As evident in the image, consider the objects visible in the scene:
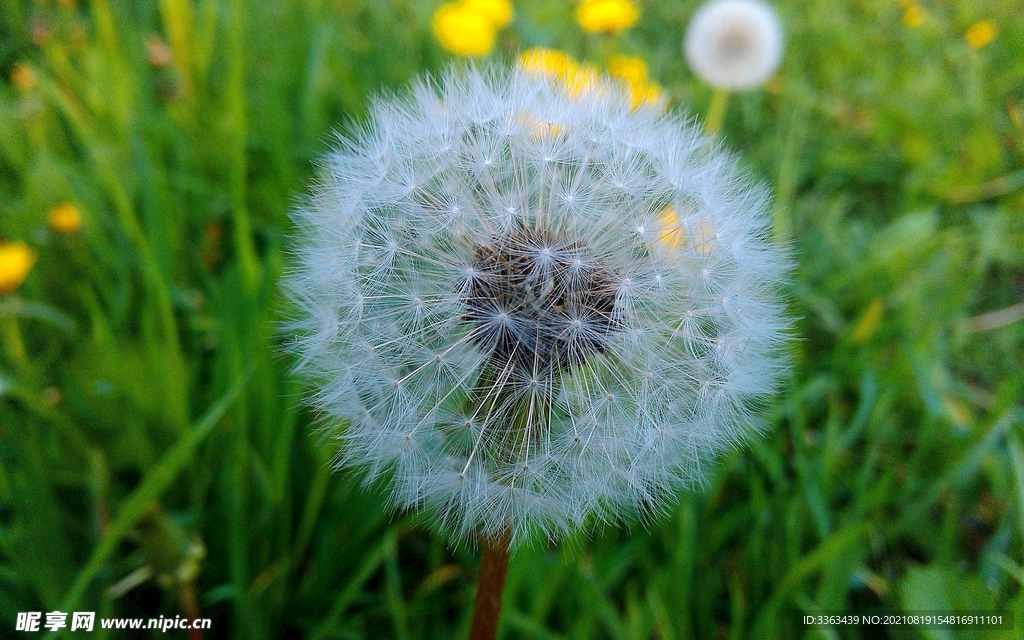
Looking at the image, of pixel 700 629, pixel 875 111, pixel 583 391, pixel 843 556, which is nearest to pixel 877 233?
pixel 875 111

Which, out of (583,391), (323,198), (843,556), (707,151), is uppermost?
(707,151)

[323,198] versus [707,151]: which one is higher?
[707,151]

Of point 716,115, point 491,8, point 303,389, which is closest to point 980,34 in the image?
point 716,115

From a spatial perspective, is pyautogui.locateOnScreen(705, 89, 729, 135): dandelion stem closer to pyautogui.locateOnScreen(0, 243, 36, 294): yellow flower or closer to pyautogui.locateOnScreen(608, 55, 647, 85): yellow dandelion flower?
pyautogui.locateOnScreen(608, 55, 647, 85): yellow dandelion flower

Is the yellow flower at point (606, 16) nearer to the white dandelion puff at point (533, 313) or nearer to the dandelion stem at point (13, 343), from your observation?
the white dandelion puff at point (533, 313)

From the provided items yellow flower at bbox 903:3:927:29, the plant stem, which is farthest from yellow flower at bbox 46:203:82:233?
yellow flower at bbox 903:3:927:29

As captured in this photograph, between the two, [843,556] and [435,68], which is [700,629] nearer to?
[843,556]
